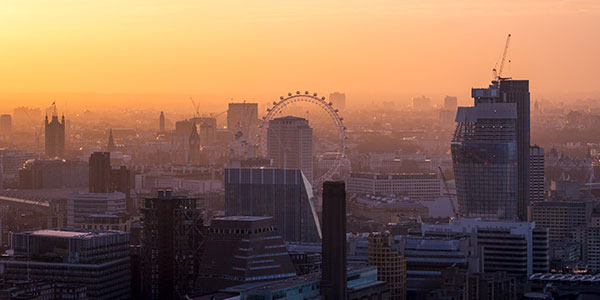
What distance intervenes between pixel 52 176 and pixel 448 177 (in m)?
29.7

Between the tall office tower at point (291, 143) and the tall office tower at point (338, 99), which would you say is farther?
the tall office tower at point (338, 99)

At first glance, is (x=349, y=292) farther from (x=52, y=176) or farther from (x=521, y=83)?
(x=52, y=176)

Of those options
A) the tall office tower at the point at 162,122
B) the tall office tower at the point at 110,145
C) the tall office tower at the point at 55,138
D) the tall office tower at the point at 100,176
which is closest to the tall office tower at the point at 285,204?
the tall office tower at the point at 100,176

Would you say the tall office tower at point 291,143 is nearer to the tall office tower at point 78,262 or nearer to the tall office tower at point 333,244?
the tall office tower at point 78,262

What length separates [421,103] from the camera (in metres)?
157

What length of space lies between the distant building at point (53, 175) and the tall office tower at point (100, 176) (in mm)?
9672

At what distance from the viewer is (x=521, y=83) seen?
2960 inches

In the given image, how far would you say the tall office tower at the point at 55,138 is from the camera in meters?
121

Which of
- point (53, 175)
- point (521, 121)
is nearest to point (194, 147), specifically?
point (53, 175)

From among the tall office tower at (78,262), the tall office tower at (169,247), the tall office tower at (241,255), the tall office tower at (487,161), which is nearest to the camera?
the tall office tower at (241,255)

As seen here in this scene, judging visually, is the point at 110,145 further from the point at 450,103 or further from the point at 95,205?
the point at 95,205

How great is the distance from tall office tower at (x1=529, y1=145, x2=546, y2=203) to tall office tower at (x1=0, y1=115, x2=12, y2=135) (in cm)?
7124

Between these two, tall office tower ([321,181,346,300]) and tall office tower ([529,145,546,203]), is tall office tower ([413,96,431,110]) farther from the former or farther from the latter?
tall office tower ([321,181,346,300])

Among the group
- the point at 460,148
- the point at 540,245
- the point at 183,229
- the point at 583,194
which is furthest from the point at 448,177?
the point at 183,229
